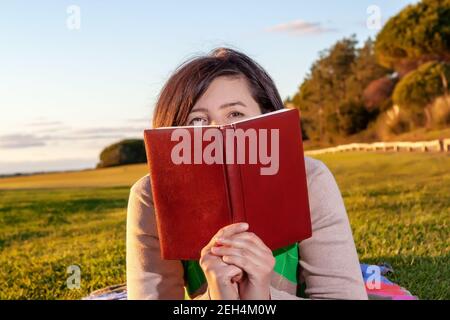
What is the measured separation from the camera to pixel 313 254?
232 centimetres

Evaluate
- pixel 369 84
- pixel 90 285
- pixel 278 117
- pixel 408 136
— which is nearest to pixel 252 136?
pixel 278 117

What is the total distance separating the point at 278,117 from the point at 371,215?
5903 mm

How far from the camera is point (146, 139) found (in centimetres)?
196

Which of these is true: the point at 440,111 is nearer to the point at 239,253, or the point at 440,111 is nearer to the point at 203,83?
the point at 203,83

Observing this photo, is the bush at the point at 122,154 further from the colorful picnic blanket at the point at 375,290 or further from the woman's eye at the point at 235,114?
the woman's eye at the point at 235,114

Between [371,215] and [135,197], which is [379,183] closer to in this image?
[371,215]

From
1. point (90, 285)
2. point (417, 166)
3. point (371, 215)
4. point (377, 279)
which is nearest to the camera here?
point (377, 279)

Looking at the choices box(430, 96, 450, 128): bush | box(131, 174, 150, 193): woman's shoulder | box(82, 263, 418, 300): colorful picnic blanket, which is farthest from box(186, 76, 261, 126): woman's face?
box(430, 96, 450, 128): bush

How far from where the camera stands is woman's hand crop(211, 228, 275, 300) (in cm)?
190

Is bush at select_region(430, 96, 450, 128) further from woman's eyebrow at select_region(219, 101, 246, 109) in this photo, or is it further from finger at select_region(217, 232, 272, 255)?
finger at select_region(217, 232, 272, 255)

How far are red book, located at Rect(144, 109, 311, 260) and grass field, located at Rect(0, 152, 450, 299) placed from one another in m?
2.95

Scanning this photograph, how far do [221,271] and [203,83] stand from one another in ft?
2.33

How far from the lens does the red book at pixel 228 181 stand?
188 centimetres

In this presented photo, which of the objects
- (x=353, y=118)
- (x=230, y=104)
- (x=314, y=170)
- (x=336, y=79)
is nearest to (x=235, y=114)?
(x=230, y=104)
